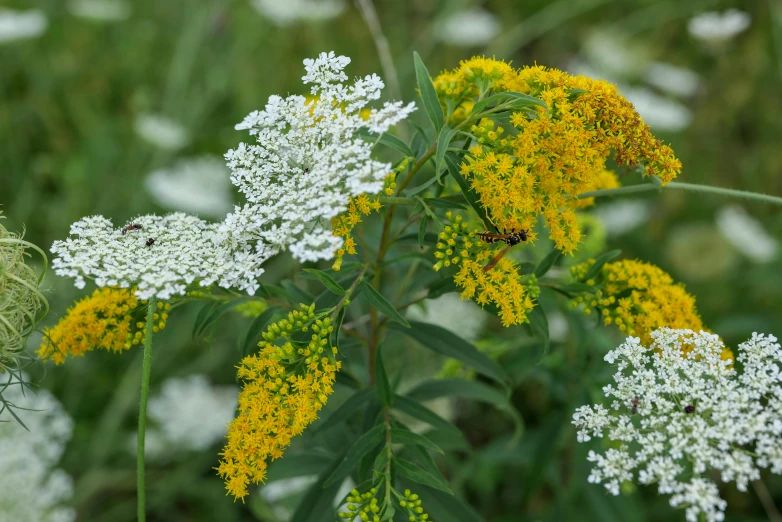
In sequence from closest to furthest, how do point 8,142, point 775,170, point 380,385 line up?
point 380,385 → point 8,142 → point 775,170

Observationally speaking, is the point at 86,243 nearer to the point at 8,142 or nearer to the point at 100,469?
the point at 100,469

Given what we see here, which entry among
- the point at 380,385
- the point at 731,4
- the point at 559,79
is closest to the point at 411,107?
the point at 559,79

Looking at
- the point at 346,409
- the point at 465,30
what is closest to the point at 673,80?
the point at 465,30

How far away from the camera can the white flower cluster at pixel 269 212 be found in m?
1.93

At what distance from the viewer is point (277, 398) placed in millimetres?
1986

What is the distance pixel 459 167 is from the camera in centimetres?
211

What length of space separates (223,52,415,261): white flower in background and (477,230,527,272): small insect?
0.40 metres

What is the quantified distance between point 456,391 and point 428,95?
1.27 metres

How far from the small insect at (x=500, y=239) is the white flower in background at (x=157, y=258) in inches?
25.4

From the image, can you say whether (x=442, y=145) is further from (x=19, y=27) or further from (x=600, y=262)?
(x=19, y=27)

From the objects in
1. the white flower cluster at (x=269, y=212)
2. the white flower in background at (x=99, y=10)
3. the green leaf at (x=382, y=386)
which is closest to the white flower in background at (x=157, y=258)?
the white flower cluster at (x=269, y=212)

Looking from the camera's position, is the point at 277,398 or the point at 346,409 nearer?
the point at 277,398

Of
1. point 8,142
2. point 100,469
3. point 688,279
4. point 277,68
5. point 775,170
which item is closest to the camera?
point 100,469

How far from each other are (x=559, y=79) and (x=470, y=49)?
221 inches
